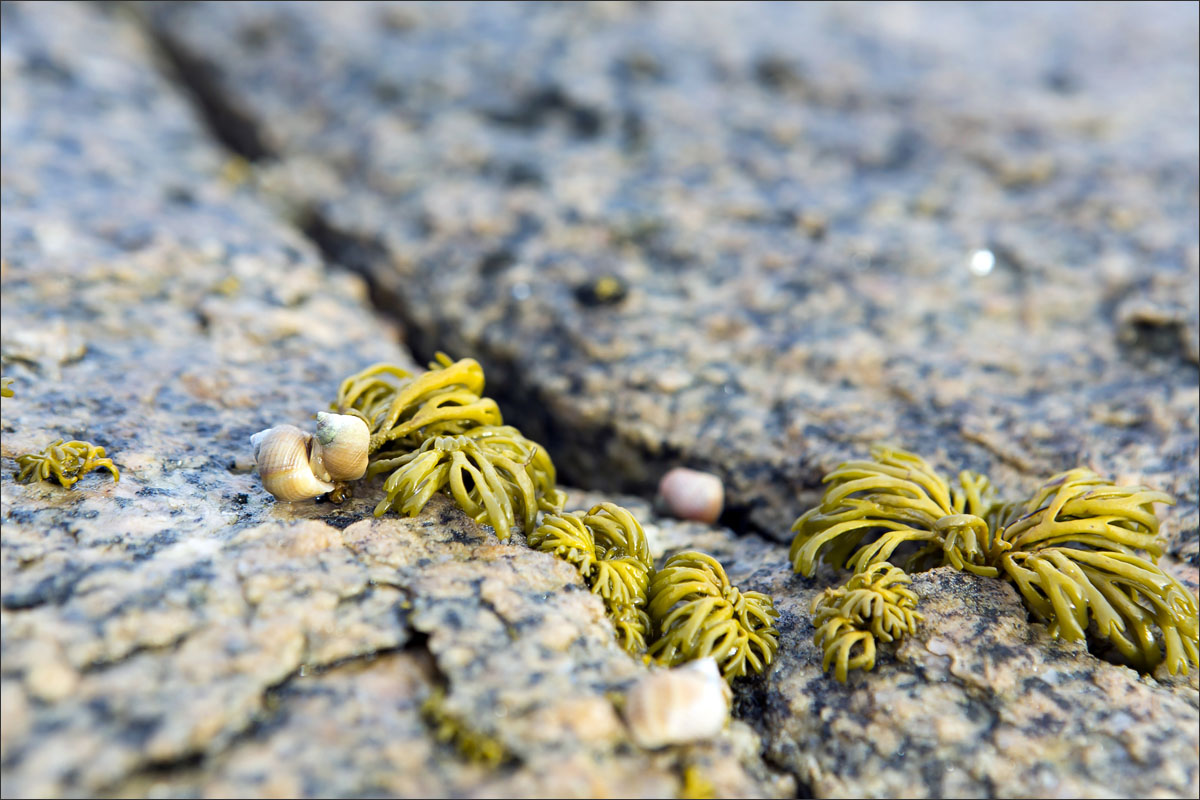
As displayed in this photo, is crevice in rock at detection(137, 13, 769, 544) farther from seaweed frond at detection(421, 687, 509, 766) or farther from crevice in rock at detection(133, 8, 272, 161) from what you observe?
seaweed frond at detection(421, 687, 509, 766)

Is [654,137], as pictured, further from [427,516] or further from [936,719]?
[936,719]

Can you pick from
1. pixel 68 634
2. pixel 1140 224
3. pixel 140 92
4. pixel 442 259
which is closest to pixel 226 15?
pixel 140 92

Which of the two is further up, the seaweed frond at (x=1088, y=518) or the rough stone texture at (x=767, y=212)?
the rough stone texture at (x=767, y=212)

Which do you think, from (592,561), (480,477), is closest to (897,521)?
(592,561)

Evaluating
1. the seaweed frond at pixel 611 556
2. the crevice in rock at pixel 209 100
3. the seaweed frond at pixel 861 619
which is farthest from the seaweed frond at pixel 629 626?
the crevice in rock at pixel 209 100

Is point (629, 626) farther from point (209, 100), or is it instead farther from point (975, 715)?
point (209, 100)

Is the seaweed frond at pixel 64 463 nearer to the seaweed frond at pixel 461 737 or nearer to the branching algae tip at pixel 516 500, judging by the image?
the branching algae tip at pixel 516 500
